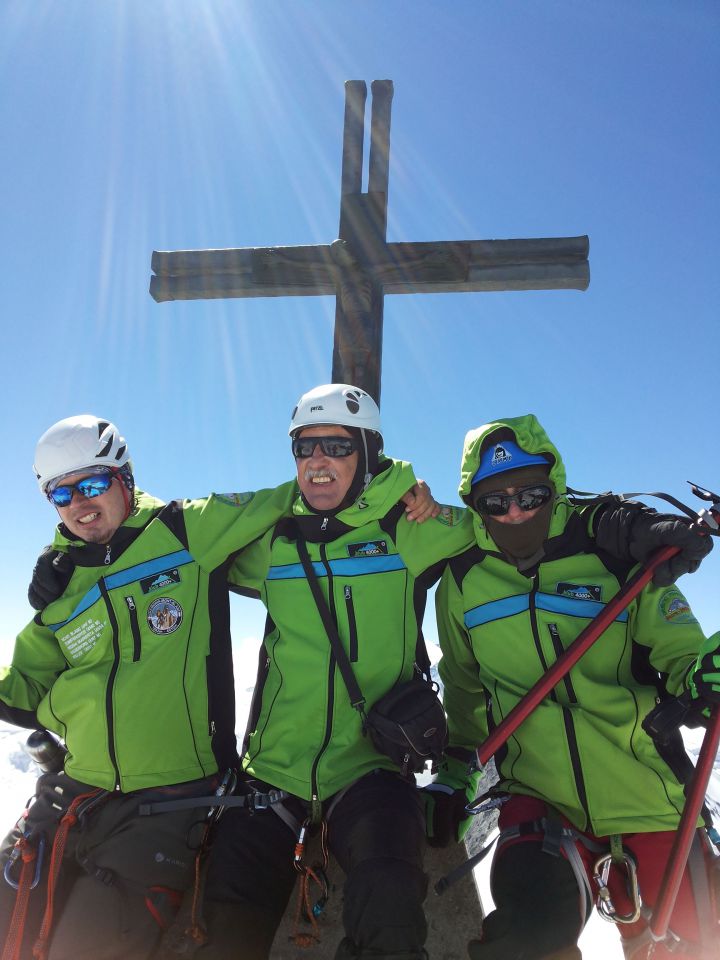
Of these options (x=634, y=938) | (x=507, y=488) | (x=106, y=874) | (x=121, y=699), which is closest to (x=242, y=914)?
(x=106, y=874)

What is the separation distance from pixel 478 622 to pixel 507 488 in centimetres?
86

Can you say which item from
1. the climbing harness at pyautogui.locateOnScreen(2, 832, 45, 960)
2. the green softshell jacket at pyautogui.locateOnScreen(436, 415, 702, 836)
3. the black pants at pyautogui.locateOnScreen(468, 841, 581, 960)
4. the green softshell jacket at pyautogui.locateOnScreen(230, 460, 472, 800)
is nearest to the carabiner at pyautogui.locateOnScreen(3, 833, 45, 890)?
the climbing harness at pyautogui.locateOnScreen(2, 832, 45, 960)

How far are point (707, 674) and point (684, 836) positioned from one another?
77cm

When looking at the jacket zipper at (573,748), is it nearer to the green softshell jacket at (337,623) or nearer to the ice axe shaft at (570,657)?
the ice axe shaft at (570,657)

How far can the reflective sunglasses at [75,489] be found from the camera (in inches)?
168

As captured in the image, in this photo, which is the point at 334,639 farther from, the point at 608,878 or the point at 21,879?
the point at 21,879

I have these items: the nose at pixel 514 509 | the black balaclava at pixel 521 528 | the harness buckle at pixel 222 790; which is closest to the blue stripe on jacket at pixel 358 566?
the black balaclava at pixel 521 528

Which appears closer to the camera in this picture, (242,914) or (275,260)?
(242,914)

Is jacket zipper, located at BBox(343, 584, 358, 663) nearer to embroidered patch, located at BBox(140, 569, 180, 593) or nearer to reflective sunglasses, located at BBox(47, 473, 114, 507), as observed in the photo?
embroidered patch, located at BBox(140, 569, 180, 593)

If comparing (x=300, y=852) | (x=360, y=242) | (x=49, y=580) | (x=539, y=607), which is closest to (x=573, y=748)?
(x=539, y=607)

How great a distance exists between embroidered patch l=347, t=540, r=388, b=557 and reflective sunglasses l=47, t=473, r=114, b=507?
182 cm

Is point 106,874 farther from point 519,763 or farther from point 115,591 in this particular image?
point 519,763

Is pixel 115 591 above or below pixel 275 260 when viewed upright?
below

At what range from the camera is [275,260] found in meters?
5.36
